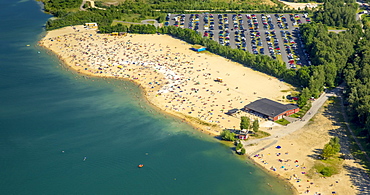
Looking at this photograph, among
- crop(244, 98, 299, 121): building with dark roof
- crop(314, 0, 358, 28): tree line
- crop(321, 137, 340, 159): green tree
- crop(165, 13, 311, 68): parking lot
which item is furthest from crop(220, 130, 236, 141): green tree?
crop(314, 0, 358, 28): tree line

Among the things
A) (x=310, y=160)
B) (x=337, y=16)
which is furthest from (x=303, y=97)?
(x=337, y=16)

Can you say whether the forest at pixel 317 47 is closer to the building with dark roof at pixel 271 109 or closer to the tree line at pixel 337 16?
the tree line at pixel 337 16

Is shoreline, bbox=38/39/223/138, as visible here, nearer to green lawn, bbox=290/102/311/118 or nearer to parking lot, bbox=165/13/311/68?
green lawn, bbox=290/102/311/118

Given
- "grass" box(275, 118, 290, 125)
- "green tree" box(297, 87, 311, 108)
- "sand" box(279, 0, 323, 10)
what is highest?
"sand" box(279, 0, 323, 10)

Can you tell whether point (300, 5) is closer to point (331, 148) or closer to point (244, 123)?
point (244, 123)

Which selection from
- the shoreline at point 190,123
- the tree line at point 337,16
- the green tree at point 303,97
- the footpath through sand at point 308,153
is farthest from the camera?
the tree line at point 337,16

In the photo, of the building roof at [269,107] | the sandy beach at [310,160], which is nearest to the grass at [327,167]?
the sandy beach at [310,160]

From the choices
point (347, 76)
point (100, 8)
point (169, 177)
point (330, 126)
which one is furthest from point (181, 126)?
point (100, 8)
